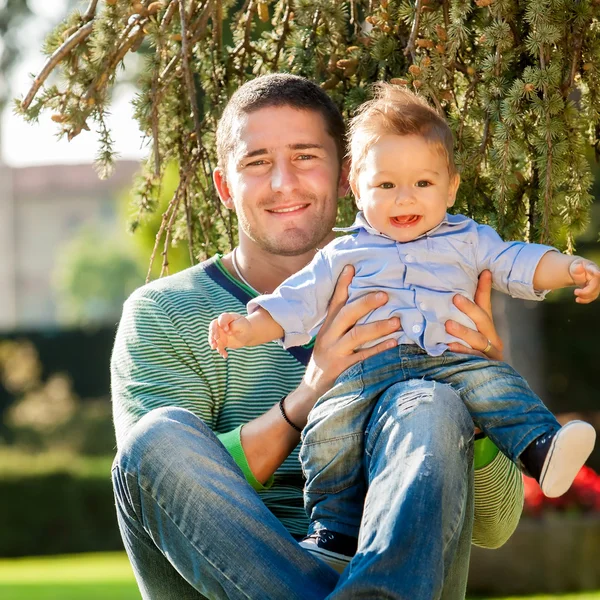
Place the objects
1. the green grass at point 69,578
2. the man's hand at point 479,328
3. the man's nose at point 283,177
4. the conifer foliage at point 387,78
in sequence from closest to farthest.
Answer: the man's hand at point 479,328 < the conifer foliage at point 387,78 < the man's nose at point 283,177 < the green grass at point 69,578

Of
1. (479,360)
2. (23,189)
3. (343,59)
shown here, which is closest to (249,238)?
A: (343,59)

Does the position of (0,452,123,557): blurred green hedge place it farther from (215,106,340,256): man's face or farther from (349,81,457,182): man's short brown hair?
(349,81,457,182): man's short brown hair

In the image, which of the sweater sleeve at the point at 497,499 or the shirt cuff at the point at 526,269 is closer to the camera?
the shirt cuff at the point at 526,269

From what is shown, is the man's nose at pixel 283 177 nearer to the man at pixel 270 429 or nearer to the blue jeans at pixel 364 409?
the man at pixel 270 429

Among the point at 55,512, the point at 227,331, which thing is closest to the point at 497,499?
the point at 227,331

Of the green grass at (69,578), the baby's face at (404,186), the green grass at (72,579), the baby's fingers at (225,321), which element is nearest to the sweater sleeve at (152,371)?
the baby's fingers at (225,321)

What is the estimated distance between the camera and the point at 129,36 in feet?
9.90

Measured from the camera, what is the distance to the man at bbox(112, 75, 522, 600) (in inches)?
81.3

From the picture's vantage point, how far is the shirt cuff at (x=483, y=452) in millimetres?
2451

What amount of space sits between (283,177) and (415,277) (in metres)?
0.60

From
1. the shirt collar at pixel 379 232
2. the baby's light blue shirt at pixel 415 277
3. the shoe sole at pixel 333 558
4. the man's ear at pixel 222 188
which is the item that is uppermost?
the man's ear at pixel 222 188

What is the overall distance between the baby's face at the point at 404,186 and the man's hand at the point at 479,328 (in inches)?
6.9

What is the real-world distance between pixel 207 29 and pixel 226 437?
1.39 m

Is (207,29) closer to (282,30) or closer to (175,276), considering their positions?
(282,30)
